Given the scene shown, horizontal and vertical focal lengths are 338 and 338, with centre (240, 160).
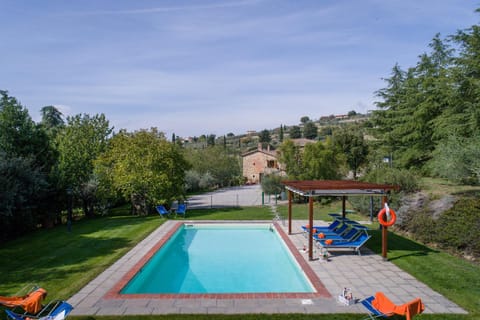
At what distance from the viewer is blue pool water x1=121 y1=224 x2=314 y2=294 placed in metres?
9.08

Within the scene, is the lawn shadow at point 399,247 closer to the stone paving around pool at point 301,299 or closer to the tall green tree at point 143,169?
the stone paving around pool at point 301,299

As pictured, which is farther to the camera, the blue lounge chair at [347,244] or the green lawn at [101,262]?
the blue lounge chair at [347,244]

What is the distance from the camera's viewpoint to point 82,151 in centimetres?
2159

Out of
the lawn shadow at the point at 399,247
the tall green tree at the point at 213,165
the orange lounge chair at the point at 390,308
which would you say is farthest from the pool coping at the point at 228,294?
the tall green tree at the point at 213,165

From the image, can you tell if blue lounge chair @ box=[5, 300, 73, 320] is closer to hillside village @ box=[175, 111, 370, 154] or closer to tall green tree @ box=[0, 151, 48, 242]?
tall green tree @ box=[0, 151, 48, 242]

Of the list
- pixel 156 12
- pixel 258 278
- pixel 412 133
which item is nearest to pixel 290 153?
pixel 412 133

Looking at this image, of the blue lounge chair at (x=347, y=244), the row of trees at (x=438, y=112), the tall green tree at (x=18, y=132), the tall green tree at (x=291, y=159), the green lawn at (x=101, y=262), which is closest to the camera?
the green lawn at (x=101, y=262)

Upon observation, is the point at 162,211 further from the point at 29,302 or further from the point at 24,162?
the point at 29,302

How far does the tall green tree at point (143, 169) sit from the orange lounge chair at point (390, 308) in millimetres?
14655

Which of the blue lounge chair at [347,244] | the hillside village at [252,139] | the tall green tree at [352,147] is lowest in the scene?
the blue lounge chair at [347,244]

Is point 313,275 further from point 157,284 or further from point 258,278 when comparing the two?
point 157,284

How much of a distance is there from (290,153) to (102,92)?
14228 mm

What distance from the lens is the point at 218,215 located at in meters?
19.2

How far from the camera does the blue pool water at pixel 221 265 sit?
9.08m
